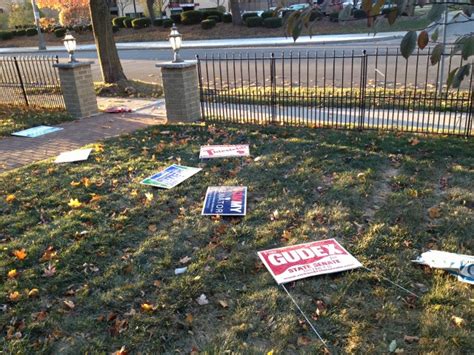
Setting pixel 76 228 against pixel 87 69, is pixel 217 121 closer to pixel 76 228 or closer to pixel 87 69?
pixel 87 69

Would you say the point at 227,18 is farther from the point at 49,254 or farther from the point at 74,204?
the point at 49,254

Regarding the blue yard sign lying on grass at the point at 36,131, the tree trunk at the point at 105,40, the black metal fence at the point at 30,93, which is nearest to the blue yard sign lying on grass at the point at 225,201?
the blue yard sign lying on grass at the point at 36,131

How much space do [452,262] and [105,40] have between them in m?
11.4

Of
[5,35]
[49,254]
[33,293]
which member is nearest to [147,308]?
[33,293]

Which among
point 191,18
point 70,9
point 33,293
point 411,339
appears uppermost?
point 70,9

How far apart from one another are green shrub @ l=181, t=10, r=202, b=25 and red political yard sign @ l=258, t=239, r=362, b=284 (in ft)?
111

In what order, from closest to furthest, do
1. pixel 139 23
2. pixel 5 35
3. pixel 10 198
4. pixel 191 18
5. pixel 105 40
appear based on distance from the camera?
pixel 10 198 → pixel 105 40 → pixel 191 18 → pixel 139 23 → pixel 5 35

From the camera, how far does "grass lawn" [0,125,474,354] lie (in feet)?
9.98

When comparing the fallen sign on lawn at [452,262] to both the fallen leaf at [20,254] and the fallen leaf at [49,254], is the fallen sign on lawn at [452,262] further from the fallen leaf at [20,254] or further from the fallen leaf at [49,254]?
the fallen leaf at [20,254]

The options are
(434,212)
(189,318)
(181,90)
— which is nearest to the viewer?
(189,318)

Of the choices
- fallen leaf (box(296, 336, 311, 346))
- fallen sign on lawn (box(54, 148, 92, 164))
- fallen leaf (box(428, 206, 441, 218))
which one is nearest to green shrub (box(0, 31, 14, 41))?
fallen sign on lawn (box(54, 148, 92, 164))

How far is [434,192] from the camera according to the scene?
4902 mm

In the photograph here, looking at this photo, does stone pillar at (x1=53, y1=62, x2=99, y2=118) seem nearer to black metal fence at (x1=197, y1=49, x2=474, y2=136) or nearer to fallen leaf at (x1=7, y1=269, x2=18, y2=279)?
black metal fence at (x1=197, y1=49, x2=474, y2=136)

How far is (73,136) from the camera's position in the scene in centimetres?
822
